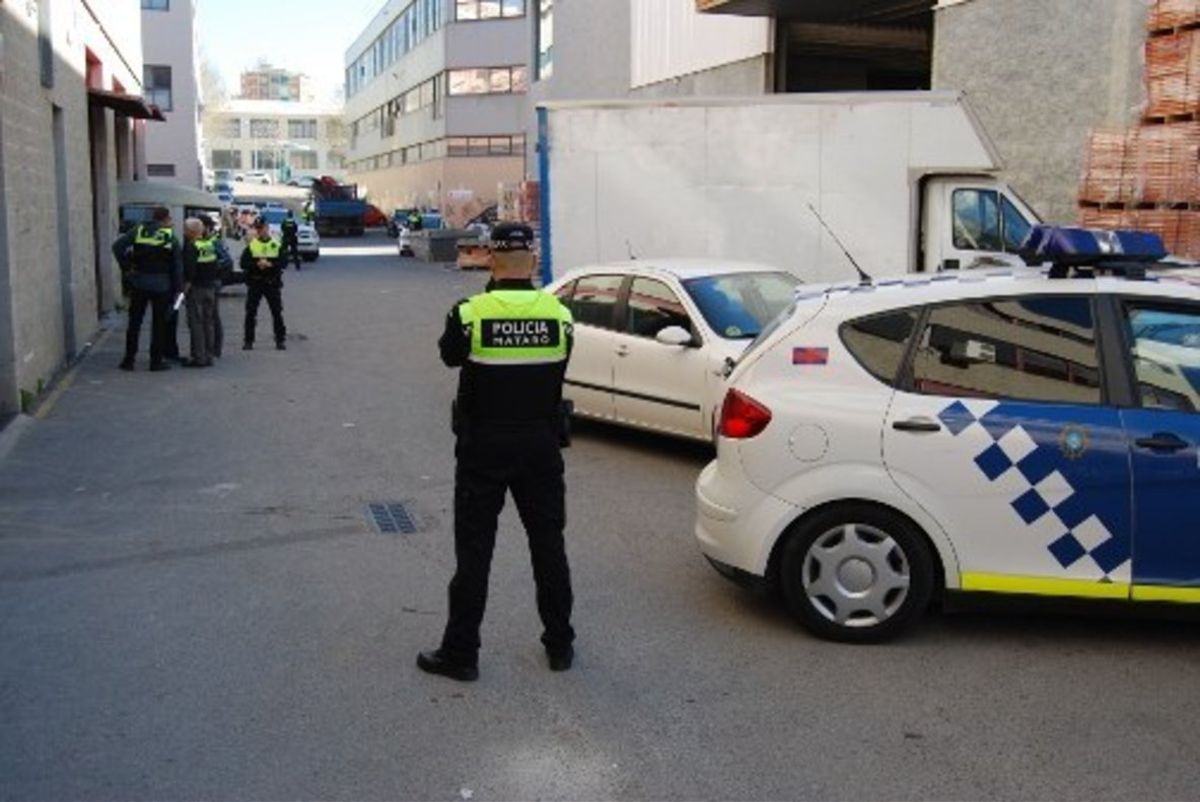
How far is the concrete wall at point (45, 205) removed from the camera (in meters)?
11.0

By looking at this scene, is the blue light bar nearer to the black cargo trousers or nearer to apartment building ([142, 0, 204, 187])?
the black cargo trousers

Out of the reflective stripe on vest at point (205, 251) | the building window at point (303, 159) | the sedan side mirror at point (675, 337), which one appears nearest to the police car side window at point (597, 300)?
the sedan side mirror at point (675, 337)

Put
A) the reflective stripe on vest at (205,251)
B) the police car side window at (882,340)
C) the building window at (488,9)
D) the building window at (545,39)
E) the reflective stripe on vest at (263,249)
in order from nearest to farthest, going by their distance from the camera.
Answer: the police car side window at (882,340), the reflective stripe on vest at (205,251), the reflective stripe on vest at (263,249), the building window at (545,39), the building window at (488,9)

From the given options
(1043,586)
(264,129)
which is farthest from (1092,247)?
(264,129)

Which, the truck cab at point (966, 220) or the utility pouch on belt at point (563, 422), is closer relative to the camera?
the utility pouch on belt at point (563, 422)

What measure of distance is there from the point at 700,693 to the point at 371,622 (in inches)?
66.5

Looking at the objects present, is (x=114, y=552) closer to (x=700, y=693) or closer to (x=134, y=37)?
(x=700, y=693)

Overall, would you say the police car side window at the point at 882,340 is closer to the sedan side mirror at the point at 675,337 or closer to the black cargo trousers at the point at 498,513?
the black cargo trousers at the point at 498,513

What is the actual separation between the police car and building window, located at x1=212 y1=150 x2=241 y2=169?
146754 millimetres

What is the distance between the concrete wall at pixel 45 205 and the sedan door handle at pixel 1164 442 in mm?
9114

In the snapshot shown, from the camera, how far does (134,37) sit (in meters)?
30.0

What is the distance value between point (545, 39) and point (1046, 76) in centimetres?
3067

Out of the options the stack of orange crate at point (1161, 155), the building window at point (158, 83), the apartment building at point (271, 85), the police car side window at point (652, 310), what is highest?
the apartment building at point (271, 85)

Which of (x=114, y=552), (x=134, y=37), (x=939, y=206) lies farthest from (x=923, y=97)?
(x=134, y=37)
